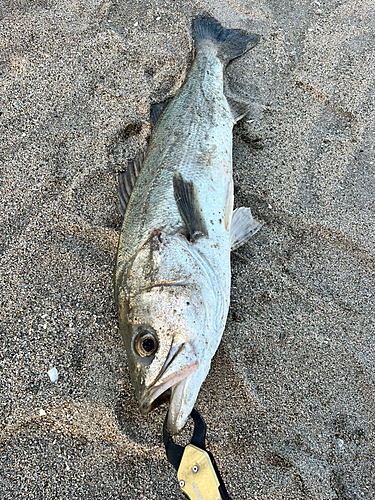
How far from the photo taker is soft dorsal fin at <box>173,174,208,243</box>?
2512 mm

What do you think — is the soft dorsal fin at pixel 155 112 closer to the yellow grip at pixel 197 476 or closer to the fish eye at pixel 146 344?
the fish eye at pixel 146 344

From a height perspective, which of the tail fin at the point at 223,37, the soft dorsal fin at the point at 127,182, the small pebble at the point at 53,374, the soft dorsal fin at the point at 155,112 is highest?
the tail fin at the point at 223,37

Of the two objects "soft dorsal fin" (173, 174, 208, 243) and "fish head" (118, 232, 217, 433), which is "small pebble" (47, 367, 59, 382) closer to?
"fish head" (118, 232, 217, 433)

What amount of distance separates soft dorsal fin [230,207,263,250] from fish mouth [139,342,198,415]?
115 cm

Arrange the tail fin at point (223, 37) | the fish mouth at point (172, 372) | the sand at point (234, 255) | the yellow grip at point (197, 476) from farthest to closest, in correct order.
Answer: the tail fin at point (223, 37) < the sand at point (234, 255) < the yellow grip at point (197, 476) < the fish mouth at point (172, 372)

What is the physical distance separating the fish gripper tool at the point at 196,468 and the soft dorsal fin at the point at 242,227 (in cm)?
143

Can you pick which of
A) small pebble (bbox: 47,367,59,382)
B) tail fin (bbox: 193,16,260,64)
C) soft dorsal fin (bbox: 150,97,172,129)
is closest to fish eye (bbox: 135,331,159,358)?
small pebble (bbox: 47,367,59,382)

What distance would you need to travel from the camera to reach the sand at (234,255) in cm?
240

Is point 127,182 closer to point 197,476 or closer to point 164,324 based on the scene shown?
point 164,324

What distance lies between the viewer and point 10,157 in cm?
339

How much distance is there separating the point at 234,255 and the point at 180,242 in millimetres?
786

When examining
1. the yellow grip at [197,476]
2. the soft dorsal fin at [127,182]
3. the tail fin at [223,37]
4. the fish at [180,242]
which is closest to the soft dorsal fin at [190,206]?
the fish at [180,242]

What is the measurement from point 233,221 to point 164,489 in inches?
77.6

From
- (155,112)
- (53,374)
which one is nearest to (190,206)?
(155,112)
